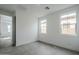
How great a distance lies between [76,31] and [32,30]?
1721 mm

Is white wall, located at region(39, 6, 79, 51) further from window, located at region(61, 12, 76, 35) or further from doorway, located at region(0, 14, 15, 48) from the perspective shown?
doorway, located at region(0, 14, 15, 48)

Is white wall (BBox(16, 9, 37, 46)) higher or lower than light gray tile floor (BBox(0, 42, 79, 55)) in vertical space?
higher

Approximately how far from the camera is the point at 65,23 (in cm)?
231

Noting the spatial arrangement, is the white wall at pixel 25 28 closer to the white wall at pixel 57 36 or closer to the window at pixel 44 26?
the window at pixel 44 26

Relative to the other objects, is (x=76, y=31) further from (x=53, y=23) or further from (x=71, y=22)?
(x=53, y=23)

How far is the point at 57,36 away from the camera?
263 cm

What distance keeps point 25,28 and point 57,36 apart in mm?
1513

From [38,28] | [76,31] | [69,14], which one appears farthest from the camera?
[38,28]

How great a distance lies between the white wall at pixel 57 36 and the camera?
2205 millimetres

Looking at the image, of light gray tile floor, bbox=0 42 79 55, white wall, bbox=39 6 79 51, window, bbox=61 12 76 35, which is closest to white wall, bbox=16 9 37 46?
light gray tile floor, bbox=0 42 79 55

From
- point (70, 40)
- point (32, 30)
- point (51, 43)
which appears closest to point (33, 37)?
point (32, 30)

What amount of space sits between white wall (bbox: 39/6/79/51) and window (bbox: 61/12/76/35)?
19 cm

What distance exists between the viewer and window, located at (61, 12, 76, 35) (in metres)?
2.13

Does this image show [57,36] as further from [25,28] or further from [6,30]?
[6,30]
